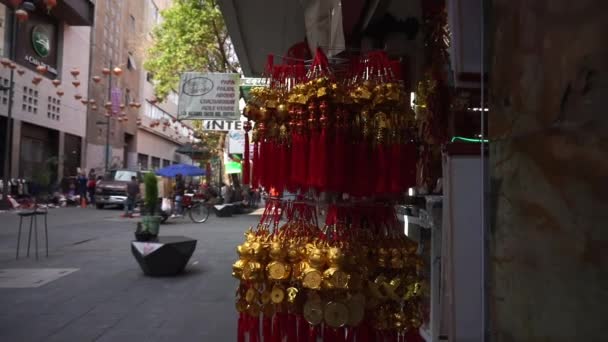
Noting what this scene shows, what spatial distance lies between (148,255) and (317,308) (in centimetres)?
465

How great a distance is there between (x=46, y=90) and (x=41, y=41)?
257 centimetres

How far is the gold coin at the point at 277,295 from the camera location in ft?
8.09

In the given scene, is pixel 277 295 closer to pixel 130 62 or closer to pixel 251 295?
pixel 251 295

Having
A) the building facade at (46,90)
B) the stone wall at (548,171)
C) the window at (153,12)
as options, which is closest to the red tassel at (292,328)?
the stone wall at (548,171)

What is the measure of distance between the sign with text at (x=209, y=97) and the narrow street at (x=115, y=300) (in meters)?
2.70

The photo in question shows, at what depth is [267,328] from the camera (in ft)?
8.48

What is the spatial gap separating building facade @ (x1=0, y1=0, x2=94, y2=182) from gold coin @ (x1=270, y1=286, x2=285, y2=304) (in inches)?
808

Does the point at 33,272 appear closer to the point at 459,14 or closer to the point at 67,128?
the point at 459,14

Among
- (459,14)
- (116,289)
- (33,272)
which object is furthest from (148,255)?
(459,14)

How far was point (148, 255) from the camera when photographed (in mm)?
6445

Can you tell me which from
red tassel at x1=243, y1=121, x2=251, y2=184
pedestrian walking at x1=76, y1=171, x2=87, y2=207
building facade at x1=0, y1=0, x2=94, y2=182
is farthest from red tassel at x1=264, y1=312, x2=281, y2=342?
pedestrian walking at x1=76, y1=171, x2=87, y2=207

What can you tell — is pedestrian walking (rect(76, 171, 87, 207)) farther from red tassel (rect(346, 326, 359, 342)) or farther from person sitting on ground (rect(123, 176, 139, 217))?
red tassel (rect(346, 326, 359, 342))

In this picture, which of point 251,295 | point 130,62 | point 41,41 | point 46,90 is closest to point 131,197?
point 46,90

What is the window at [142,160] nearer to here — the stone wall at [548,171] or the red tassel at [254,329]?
the red tassel at [254,329]
